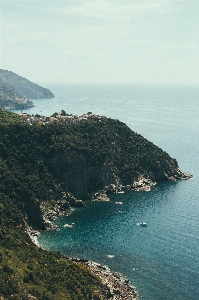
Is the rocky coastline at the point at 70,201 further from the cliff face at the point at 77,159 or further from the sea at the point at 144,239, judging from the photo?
the sea at the point at 144,239

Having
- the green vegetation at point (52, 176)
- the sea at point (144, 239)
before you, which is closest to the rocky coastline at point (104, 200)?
the sea at point (144, 239)

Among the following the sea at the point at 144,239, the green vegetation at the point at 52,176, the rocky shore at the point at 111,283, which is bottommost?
the rocky shore at the point at 111,283

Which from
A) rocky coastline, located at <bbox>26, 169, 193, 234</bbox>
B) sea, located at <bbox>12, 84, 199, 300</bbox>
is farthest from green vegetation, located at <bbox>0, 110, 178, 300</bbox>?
sea, located at <bbox>12, 84, 199, 300</bbox>

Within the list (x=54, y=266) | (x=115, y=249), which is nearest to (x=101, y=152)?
(x=115, y=249)

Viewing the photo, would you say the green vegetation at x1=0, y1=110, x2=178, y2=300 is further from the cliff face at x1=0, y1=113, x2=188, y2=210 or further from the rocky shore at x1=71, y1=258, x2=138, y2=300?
the rocky shore at x1=71, y1=258, x2=138, y2=300

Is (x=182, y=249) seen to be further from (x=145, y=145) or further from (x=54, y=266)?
(x=145, y=145)

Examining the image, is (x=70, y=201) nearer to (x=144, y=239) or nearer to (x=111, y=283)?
(x=144, y=239)

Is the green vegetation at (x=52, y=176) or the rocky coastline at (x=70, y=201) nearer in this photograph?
the green vegetation at (x=52, y=176)
